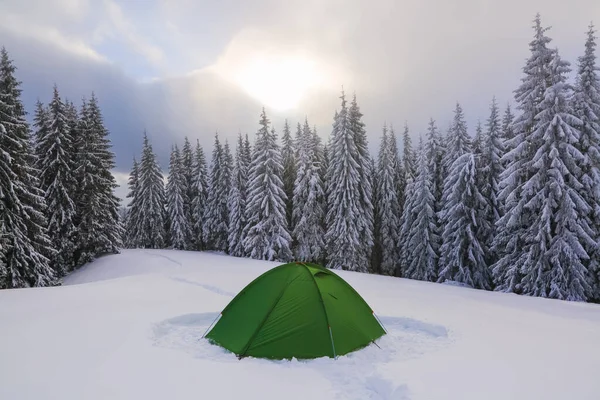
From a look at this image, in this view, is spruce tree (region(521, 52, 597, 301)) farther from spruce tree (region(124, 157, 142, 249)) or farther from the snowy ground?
spruce tree (region(124, 157, 142, 249))

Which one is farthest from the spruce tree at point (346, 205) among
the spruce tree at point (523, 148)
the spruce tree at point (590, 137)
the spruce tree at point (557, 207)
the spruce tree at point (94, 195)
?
the spruce tree at point (94, 195)

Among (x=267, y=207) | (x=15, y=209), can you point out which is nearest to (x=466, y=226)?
(x=267, y=207)

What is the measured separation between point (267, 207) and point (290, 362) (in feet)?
83.7

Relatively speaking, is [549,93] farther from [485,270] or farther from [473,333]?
[473,333]

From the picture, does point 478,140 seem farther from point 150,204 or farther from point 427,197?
point 150,204

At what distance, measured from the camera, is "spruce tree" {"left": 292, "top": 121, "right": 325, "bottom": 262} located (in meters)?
32.7

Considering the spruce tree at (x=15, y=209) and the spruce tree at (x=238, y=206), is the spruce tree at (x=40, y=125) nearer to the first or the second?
the spruce tree at (x=15, y=209)

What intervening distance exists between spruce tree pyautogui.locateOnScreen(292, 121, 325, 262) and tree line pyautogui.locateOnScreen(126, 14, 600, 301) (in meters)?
0.11

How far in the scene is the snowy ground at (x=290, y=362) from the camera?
4980 millimetres

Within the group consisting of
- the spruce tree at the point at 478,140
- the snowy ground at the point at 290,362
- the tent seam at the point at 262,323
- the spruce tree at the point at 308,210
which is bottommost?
the snowy ground at the point at 290,362

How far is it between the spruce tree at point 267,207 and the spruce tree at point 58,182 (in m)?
14.5

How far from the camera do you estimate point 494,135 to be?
86.4 feet

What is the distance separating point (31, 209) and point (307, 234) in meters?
21.0

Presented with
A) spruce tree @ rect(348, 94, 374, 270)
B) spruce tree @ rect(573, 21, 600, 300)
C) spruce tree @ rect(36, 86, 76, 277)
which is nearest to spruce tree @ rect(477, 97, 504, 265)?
spruce tree @ rect(573, 21, 600, 300)
